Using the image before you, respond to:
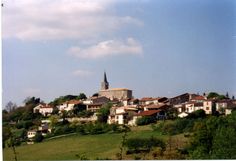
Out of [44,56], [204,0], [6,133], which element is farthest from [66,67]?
[204,0]

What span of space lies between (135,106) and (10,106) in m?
0.99

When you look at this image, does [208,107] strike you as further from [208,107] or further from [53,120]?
[53,120]

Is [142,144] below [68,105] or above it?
below

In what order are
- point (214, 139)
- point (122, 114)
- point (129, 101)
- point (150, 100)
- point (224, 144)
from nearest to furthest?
point (224, 144), point (214, 139), point (150, 100), point (129, 101), point (122, 114)

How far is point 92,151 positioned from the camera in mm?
3635

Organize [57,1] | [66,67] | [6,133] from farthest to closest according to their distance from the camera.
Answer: [6,133] < [66,67] < [57,1]

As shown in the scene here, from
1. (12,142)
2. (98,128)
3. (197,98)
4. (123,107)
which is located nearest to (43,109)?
(12,142)

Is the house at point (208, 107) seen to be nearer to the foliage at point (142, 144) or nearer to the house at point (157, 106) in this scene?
the house at point (157, 106)

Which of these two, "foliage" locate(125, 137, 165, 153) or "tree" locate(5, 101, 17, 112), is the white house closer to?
"foliage" locate(125, 137, 165, 153)

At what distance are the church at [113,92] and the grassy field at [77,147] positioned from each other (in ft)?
1.21

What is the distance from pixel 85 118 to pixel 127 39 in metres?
0.99

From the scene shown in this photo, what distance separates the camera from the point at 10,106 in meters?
3.19

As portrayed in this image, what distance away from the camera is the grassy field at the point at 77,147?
349 centimetres

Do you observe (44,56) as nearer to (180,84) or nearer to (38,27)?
(38,27)
